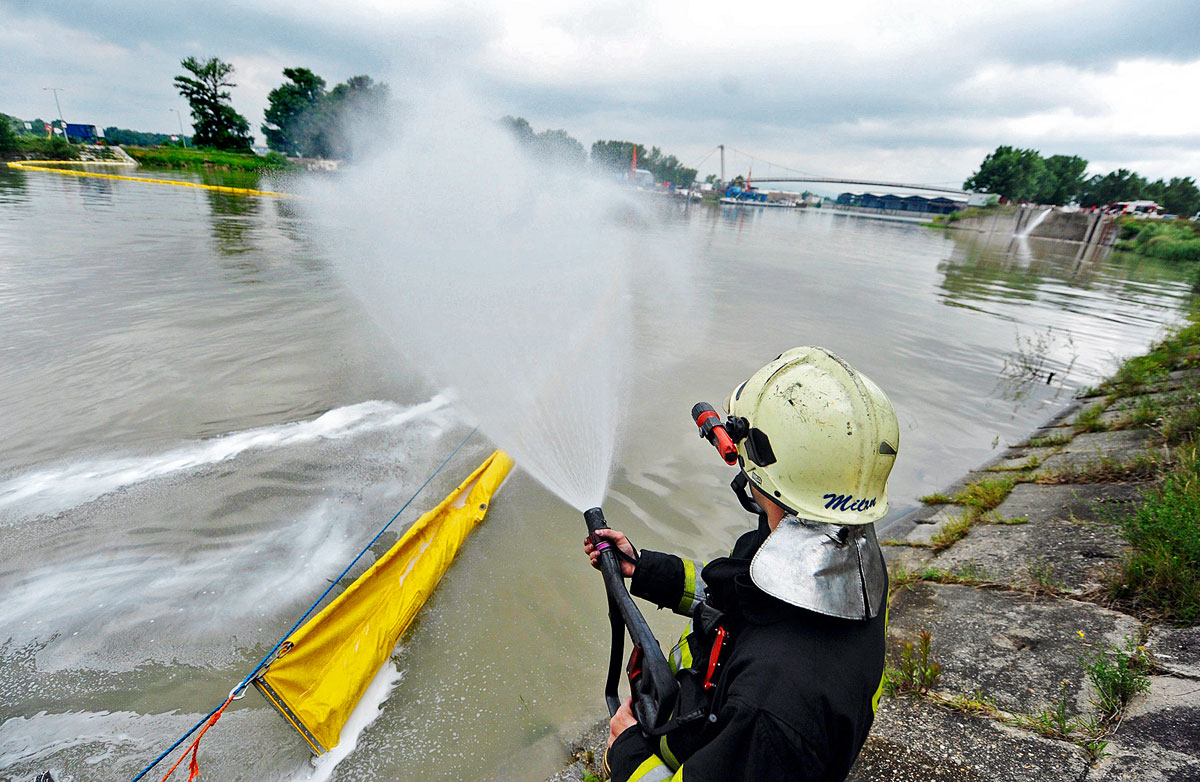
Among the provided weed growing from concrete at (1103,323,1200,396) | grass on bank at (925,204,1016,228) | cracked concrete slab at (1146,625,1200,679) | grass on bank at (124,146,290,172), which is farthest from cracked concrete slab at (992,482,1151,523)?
grass on bank at (925,204,1016,228)

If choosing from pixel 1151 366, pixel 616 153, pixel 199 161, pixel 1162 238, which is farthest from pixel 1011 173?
pixel 199 161

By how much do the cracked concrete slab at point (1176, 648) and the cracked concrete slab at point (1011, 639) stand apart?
16 cm

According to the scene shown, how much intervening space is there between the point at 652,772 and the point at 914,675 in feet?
9.14

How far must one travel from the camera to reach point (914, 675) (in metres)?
3.54

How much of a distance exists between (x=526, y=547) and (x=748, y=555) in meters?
3.93

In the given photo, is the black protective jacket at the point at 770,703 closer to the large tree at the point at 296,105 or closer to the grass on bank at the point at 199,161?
the grass on bank at the point at 199,161

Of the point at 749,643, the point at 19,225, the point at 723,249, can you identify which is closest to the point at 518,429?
the point at 749,643

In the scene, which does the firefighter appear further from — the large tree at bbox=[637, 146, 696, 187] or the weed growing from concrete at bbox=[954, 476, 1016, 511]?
the large tree at bbox=[637, 146, 696, 187]

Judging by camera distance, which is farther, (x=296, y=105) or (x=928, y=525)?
(x=296, y=105)

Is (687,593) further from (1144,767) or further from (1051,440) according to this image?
(1051,440)

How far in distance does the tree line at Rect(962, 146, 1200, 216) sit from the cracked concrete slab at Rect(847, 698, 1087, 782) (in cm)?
12738

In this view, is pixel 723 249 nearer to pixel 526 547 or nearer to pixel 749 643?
pixel 526 547

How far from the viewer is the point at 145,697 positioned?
3795 millimetres

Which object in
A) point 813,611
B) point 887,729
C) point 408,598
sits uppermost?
point 813,611
